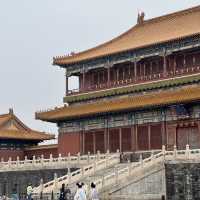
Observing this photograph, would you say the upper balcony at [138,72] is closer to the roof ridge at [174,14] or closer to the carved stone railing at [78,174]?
the roof ridge at [174,14]

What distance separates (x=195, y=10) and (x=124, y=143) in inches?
528

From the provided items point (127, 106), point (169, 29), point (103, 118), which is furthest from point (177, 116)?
point (169, 29)

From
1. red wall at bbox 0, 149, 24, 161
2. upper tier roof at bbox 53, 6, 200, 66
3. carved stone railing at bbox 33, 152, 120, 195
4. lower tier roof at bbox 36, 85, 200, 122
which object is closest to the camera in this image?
carved stone railing at bbox 33, 152, 120, 195

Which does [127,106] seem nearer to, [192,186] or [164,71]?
[164,71]

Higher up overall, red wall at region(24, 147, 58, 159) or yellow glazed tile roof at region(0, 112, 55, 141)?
yellow glazed tile roof at region(0, 112, 55, 141)

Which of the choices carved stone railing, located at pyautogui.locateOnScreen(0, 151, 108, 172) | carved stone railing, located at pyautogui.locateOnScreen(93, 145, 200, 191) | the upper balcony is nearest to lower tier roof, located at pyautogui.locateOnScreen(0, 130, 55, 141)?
carved stone railing, located at pyautogui.locateOnScreen(0, 151, 108, 172)

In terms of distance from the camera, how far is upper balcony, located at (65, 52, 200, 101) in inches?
1662

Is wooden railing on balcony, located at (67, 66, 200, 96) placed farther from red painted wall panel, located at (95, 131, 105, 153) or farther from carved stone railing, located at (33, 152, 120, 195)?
carved stone railing, located at (33, 152, 120, 195)

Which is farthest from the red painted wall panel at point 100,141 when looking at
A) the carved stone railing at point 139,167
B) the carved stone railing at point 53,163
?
the carved stone railing at point 139,167

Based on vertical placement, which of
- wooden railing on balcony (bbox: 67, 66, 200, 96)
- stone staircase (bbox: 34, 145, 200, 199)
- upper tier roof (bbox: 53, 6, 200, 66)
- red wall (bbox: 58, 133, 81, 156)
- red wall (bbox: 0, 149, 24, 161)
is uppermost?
upper tier roof (bbox: 53, 6, 200, 66)

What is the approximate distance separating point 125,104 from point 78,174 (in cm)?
944

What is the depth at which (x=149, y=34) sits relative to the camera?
160 ft

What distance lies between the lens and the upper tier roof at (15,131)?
56.9 meters

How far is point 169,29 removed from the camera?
155 feet
